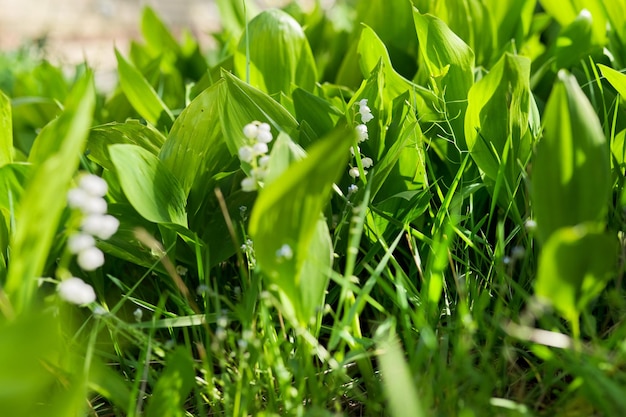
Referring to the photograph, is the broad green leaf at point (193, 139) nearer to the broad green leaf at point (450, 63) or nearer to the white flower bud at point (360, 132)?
the white flower bud at point (360, 132)

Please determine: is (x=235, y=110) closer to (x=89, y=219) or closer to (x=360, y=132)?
(x=360, y=132)

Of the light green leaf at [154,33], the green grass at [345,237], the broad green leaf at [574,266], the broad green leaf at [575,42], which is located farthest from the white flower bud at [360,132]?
the light green leaf at [154,33]

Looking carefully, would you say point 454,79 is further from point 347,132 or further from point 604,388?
point 604,388

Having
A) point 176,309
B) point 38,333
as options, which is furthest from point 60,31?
point 38,333

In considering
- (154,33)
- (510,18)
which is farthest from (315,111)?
(154,33)

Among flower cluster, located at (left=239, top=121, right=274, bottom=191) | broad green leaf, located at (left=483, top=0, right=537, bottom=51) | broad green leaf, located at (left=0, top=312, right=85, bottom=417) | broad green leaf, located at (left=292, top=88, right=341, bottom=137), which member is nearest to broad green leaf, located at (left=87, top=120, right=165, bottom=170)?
broad green leaf, located at (left=292, top=88, right=341, bottom=137)

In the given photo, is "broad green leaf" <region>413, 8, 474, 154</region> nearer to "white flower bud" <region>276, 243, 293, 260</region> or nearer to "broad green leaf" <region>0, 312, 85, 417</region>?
"white flower bud" <region>276, 243, 293, 260</region>
